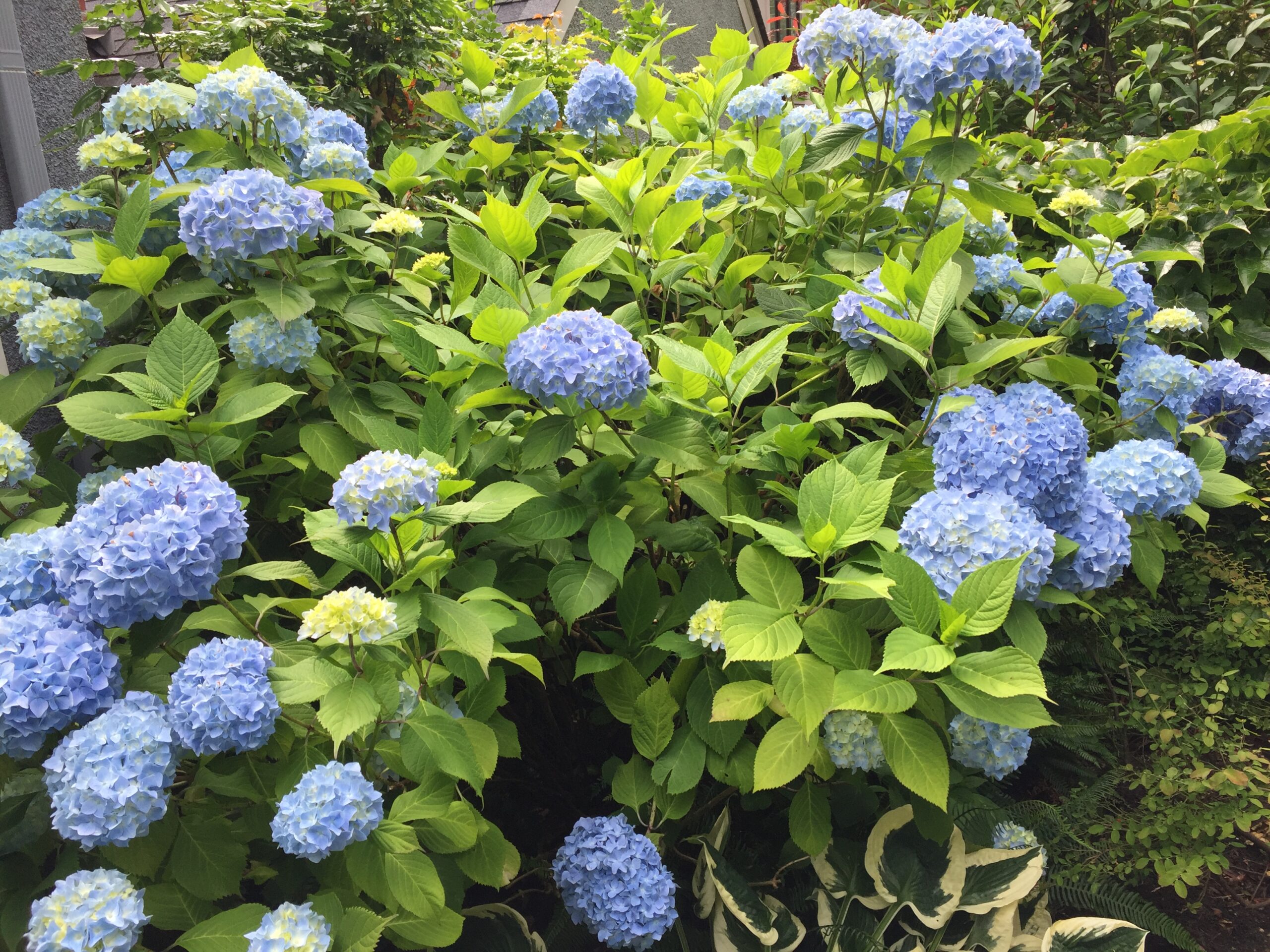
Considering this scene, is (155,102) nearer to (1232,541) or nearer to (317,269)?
(317,269)

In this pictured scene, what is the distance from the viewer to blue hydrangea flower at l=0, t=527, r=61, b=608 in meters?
1.24

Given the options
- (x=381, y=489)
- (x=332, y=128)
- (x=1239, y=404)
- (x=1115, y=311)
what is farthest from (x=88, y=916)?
(x=1239, y=404)

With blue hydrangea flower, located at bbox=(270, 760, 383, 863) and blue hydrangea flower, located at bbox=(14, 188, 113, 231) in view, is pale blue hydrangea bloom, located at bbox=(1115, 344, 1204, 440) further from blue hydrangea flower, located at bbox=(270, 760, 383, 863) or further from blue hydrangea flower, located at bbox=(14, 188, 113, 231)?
blue hydrangea flower, located at bbox=(14, 188, 113, 231)

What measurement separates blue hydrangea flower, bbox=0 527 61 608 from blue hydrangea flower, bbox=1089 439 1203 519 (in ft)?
6.11

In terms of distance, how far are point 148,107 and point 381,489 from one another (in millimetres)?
1386

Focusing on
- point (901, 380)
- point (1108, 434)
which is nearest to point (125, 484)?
point (901, 380)

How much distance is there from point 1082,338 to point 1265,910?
5.35ft

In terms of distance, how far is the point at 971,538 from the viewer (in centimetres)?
131

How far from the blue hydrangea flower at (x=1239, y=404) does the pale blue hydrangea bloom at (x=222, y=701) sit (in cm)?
226

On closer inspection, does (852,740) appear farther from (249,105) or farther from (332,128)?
(332,128)

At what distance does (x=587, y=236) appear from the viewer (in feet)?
5.88

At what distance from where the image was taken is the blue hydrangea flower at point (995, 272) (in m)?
2.01

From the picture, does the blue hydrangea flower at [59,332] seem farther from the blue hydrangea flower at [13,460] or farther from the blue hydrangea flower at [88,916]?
the blue hydrangea flower at [88,916]

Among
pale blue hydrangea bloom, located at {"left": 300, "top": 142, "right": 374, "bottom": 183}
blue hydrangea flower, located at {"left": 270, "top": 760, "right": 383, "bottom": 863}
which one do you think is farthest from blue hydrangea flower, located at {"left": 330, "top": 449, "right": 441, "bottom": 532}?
pale blue hydrangea bloom, located at {"left": 300, "top": 142, "right": 374, "bottom": 183}
